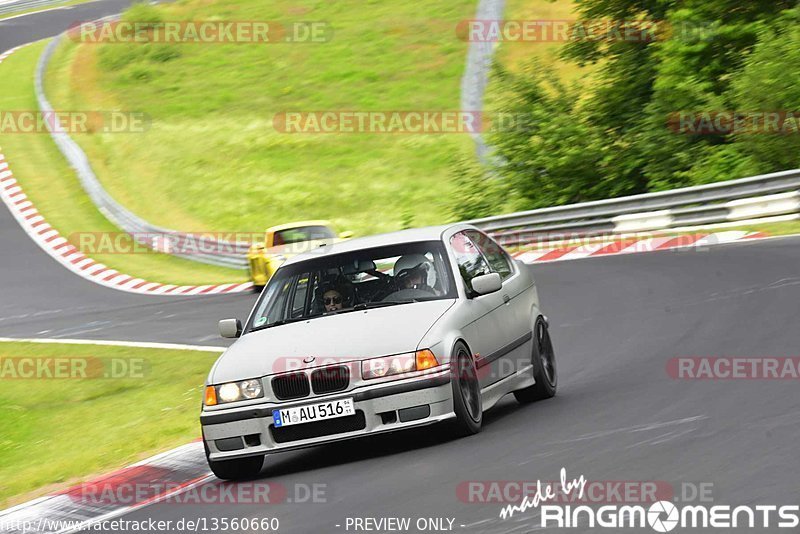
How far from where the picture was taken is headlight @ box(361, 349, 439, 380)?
27.3 feet

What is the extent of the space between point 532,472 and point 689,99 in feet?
69.9

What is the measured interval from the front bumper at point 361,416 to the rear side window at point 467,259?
1302mm

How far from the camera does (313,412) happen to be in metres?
8.34

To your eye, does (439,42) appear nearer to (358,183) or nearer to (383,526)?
(358,183)

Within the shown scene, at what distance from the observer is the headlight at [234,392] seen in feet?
27.8

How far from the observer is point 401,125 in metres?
44.1

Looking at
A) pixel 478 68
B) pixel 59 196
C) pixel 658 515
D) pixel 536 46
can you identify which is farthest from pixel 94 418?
pixel 478 68

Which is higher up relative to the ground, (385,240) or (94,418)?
(385,240)

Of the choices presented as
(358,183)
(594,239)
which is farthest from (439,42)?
(594,239)

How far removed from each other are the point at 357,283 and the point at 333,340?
37.5 inches

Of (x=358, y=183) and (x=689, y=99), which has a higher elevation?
(x=689, y=99)

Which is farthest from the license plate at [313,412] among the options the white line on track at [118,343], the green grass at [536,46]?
the green grass at [536,46]

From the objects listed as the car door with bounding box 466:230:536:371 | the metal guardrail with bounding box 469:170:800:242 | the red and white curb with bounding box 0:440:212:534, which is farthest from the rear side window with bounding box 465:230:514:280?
the metal guardrail with bounding box 469:170:800:242

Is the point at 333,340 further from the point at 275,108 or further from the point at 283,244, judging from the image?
the point at 275,108
